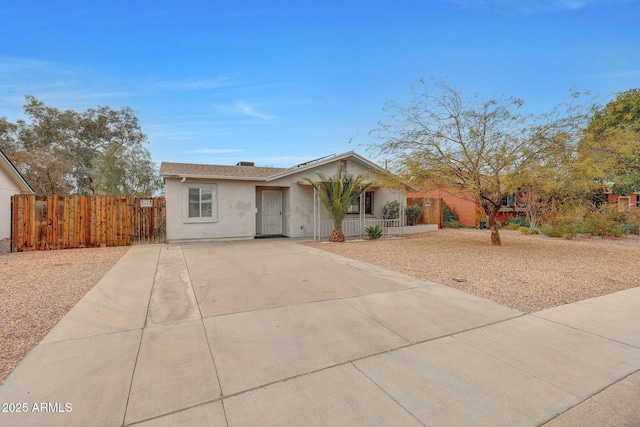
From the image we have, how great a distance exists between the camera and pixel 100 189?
2150 cm

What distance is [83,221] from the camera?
35.3 feet

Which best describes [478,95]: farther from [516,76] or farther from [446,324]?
[446,324]

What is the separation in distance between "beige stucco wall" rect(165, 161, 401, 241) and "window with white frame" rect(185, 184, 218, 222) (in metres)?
0.16

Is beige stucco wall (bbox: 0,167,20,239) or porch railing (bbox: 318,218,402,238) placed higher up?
beige stucco wall (bbox: 0,167,20,239)

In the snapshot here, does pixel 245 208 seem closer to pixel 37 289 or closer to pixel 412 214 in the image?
pixel 37 289

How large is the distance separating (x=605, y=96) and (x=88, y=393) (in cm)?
1315

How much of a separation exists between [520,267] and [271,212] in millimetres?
10529

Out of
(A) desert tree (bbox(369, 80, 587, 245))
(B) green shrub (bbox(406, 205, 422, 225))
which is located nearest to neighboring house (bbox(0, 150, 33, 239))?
(A) desert tree (bbox(369, 80, 587, 245))

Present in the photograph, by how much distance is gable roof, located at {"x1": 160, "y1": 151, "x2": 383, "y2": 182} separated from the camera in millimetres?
12000

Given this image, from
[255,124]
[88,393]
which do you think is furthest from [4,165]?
[88,393]

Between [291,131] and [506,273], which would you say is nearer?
[506,273]

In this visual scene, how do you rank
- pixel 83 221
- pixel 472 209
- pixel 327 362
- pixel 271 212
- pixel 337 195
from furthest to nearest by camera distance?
pixel 472 209 < pixel 271 212 < pixel 337 195 < pixel 83 221 < pixel 327 362

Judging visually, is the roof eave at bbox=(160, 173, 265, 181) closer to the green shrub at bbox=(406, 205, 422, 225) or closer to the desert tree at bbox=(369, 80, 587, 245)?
the desert tree at bbox=(369, 80, 587, 245)

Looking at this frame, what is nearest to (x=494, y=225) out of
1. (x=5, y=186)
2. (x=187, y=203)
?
(x=187, y=203)
